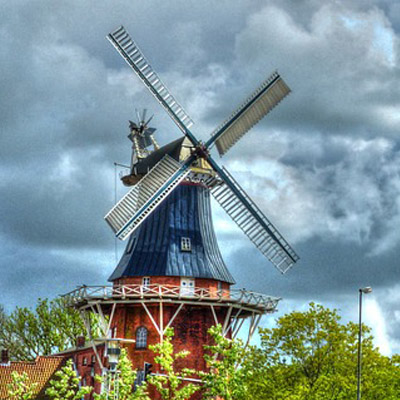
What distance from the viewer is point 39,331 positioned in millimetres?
68500

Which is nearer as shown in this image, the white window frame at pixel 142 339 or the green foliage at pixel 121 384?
the green foliage at pixel 121 384

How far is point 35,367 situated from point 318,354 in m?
24.8

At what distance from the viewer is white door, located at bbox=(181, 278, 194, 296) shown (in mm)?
44250

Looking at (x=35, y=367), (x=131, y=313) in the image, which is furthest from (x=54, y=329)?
(x=131, y=313)

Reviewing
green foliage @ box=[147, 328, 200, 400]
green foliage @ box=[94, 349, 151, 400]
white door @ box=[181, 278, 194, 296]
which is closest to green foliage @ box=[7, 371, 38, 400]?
green foliage @ box=[94, 349, 151, 400]

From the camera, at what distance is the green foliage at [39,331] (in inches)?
2680

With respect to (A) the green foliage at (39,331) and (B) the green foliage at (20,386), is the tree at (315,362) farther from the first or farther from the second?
(A) the green foliage at (39,331)

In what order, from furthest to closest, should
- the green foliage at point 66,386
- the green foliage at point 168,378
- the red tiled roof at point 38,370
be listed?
the red tiled roof at point 38,370, the green foliage at point 168,378, the green foliage at point 66,386

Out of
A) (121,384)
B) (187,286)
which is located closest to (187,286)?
(187,286)

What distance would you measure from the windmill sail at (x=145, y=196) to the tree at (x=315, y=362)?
988 centimetres

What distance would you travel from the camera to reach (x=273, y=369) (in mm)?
37438

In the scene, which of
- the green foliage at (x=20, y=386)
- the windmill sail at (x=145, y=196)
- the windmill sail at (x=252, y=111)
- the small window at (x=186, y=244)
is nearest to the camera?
the green foliage at (x=20, y=386)

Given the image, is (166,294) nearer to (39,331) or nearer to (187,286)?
(187,286)

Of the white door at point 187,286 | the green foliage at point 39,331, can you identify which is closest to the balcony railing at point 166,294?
the white door at point 187,286
